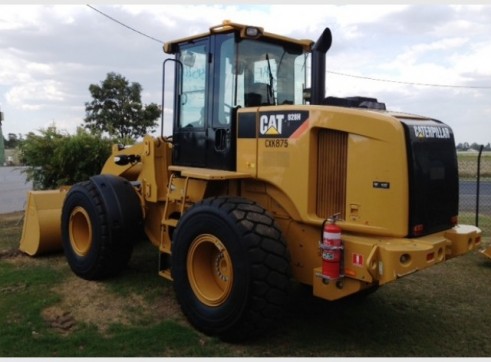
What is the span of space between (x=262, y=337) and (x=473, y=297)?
3.05 metres

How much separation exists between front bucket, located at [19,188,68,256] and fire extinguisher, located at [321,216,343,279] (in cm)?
469

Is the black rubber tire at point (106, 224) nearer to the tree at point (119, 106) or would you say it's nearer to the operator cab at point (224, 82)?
the operator cab at point (224, 82)

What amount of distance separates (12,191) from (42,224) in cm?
1337

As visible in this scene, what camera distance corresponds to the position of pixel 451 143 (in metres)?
4.79

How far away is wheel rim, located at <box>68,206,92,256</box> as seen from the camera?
6520 millimetres

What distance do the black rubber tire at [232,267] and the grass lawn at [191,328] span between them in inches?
9.1

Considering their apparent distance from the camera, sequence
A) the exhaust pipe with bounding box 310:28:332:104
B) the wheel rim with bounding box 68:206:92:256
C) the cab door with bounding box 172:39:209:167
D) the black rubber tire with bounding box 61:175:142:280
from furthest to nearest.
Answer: the wheel rim with bounding box 68:206:92:256, the black rubber tire with bounding box 61:175:142:280, the cab door with bounding box 172:39:209:167, the exhaust pipe with bounding box 310:28:332:104

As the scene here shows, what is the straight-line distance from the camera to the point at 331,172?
448 cm

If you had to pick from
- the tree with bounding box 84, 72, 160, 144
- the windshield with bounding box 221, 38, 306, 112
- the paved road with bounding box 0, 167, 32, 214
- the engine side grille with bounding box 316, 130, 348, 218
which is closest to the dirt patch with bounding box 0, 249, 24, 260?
the paved road with bounding box 0, 167, 32, 214

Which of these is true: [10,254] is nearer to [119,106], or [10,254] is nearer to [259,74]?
[259,74]

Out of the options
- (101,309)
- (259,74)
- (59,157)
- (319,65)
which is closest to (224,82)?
(259,74)

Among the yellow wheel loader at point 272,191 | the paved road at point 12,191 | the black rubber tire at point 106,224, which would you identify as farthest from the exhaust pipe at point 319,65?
the paved road at point 12,191

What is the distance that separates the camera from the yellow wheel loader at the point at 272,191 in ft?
13.6

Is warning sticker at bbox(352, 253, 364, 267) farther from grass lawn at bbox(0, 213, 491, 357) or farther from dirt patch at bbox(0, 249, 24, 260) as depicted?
dirt patch at bbox(0, 249, 24, 260)
